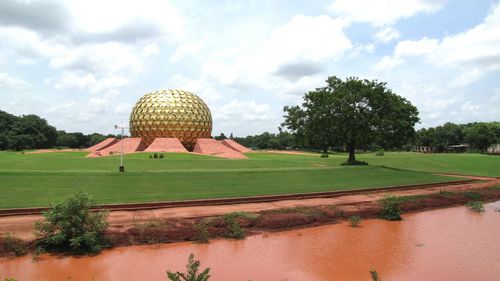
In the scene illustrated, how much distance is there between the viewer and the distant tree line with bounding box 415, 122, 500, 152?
84562mm

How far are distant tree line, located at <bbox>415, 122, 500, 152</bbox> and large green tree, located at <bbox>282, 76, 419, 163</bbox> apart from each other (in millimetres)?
61369

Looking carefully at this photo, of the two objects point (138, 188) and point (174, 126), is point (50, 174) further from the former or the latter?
point (174, 126)

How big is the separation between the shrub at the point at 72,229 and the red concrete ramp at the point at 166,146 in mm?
31652

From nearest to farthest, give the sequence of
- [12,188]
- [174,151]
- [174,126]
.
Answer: [12,188]
[174,151]
[174,126]

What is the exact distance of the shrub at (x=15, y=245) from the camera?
1136 centimetres

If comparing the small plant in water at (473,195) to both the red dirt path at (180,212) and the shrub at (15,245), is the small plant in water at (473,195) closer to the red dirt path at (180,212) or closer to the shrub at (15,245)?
the red dirt path at (180,212)

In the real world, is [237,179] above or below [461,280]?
above

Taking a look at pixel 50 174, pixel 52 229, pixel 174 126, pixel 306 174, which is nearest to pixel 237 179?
pixel 306 174

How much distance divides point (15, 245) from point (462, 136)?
104 meters

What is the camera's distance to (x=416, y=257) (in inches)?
448

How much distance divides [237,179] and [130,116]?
36.4m

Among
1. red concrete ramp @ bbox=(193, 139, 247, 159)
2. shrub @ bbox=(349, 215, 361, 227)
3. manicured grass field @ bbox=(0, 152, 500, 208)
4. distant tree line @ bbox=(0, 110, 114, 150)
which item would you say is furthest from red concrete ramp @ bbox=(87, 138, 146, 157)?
distant tree line @ bbox=(0, 110, 114, 150)

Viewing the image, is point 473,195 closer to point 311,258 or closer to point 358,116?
point 358,116

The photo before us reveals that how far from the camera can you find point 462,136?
9675 centimetres
